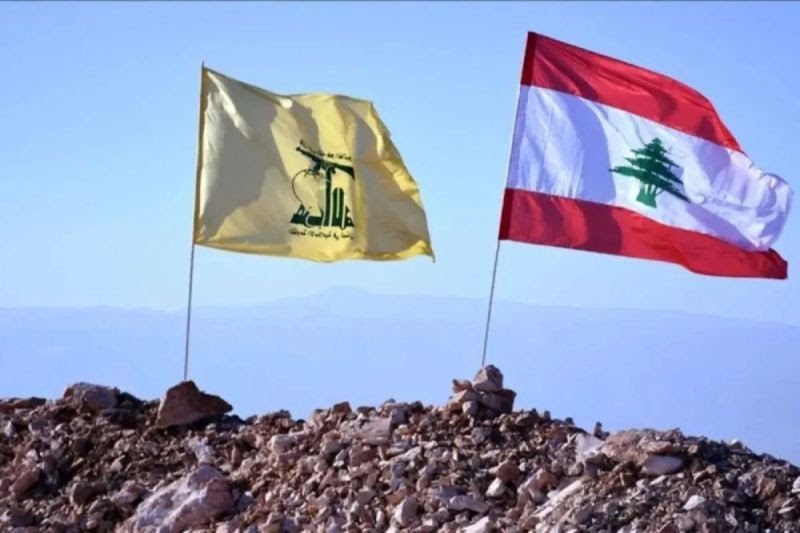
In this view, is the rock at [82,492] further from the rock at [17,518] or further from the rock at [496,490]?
the rock at [496,490]

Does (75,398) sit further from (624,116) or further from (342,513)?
(624,116)

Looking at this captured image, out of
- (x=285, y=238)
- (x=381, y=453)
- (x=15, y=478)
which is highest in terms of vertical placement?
(x=285, y=238)

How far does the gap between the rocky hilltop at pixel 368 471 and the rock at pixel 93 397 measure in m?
0.02

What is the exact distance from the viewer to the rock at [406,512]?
421 inches

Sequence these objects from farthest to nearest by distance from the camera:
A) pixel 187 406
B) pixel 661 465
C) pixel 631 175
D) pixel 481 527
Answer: pixel 187 406
pixel 631 175
pixel 661 465
pixel 481 527

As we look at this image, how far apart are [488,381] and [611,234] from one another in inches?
92.1

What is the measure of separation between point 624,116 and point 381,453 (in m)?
4.92

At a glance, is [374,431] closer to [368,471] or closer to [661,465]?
[368,471]

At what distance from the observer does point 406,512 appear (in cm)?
1073

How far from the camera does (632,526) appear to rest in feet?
32.2

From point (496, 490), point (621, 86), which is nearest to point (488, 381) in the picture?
point (496, 490)

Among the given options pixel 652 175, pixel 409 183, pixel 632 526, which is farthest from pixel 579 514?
pixel 409 183

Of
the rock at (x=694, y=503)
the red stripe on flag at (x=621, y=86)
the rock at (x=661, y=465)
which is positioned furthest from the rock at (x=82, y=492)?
the red stripe on flag at (x=621, y=86)

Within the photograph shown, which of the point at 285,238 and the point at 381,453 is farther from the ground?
the point at 285,238
